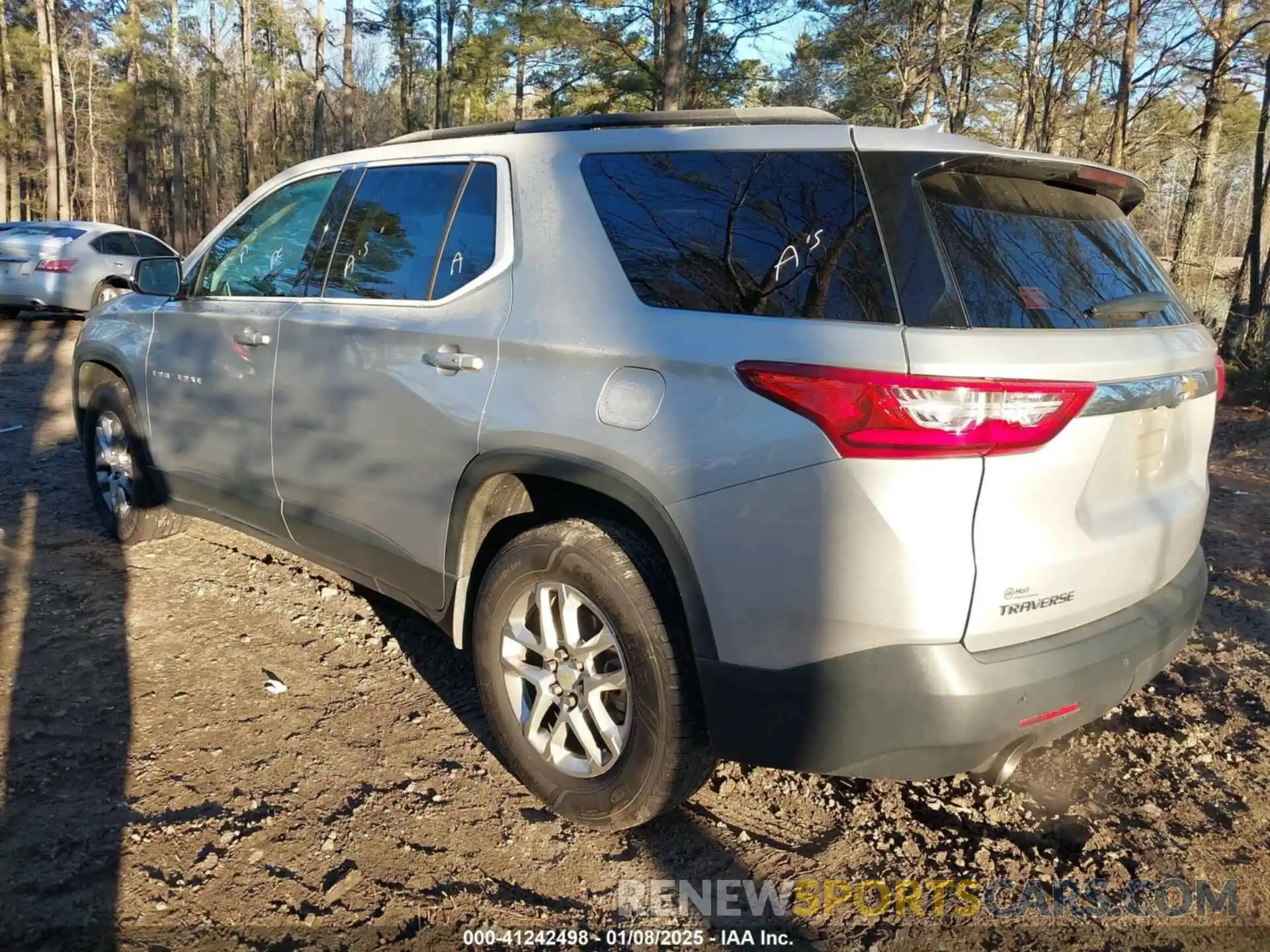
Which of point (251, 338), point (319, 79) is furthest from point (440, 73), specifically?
point (251, 338)

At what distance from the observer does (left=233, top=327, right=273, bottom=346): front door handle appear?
138 inches

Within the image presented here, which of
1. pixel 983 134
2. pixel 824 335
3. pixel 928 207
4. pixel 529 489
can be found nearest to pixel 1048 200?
pixel 928 207

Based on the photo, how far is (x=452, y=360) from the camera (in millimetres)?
2754

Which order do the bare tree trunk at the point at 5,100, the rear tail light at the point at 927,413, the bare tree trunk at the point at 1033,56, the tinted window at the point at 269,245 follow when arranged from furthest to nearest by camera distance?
the bare tree trunk at the point at 5,100, the bare tree trunk at the point at 1033,56, the tinted window at the point at 269,245, the rear tail light at the point at 927,413

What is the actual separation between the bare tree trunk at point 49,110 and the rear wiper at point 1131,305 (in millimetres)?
33660

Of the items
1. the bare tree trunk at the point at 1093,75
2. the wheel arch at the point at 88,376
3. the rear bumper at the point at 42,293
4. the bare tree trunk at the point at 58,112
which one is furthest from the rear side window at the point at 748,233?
the bare tree trunk at the point at 58,112

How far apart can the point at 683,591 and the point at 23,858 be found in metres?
1.90

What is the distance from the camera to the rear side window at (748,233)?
209cm

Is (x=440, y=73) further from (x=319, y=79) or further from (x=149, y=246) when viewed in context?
(x=149, y=246)

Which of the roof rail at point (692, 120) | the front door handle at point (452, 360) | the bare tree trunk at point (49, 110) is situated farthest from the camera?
the bare tree trunk at point (49, 110)

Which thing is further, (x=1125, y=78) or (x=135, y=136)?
(x=135, y=136)

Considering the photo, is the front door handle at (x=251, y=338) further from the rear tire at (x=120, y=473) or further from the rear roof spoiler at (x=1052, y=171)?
the rear roof spoiler at (x=1052, y=171)

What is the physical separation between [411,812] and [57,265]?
1309cm

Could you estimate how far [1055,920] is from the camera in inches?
88.9
